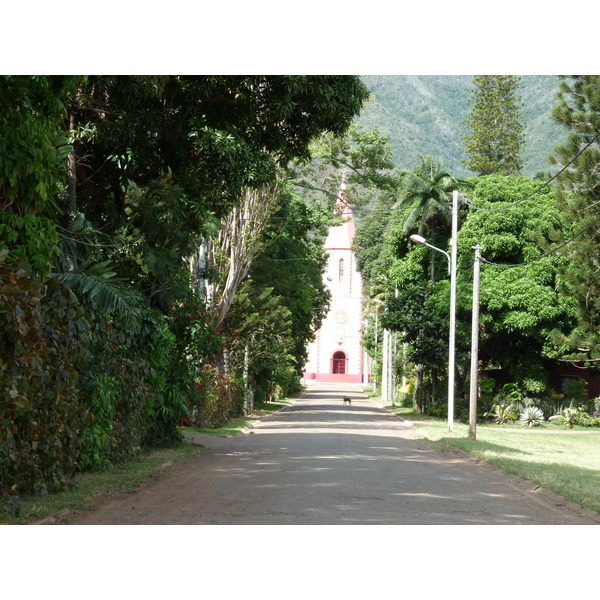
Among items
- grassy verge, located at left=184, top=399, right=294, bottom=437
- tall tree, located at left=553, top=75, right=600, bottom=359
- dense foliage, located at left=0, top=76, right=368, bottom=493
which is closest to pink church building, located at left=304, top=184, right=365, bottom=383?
grassy verge, located at left=184, top=399, right=294, bottom=437

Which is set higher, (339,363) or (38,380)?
(339,363)

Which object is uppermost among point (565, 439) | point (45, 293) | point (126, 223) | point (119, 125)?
point (119, 125)

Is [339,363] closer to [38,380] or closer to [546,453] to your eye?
[546,453]

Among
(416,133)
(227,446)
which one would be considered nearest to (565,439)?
(227,446)

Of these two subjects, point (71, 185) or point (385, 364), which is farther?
point (385, 364)

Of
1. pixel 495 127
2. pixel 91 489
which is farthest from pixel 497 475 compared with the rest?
pixel 495 127

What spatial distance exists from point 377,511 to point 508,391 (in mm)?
29820

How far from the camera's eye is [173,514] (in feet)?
32.1

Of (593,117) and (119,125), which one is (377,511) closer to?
(119,125)

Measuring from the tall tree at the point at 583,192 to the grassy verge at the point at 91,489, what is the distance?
1444cm

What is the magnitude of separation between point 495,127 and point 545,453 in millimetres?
41732

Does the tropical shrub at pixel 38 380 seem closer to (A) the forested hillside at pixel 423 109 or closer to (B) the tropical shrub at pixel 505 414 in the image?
(B) the tropical shrub at pixel 505 414

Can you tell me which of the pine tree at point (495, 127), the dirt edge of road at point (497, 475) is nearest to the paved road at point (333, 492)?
the dirt edge of road at point (497, 475)

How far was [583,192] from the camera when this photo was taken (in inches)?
1138
